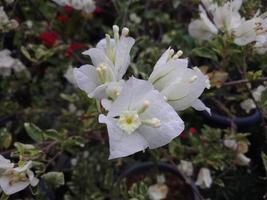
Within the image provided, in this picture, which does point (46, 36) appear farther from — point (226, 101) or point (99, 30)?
point (226, 101)

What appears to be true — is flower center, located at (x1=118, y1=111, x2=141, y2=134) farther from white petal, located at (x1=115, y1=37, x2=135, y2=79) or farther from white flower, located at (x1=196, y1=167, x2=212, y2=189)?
white flower, located at (x1=196, y1=167, x2=212, y2=189)

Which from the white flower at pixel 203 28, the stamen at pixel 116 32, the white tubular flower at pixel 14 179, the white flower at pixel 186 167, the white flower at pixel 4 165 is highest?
the stamen at pixel 116 32

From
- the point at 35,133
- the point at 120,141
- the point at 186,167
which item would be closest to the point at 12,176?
the point at 35,133

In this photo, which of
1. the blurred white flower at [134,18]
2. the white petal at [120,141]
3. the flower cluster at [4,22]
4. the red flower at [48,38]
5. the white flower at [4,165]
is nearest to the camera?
the white petal at [120,141]

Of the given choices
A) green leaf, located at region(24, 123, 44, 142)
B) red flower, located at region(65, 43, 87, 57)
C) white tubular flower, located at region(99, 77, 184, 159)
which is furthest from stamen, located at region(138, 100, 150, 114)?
red flower, located at region(65, 43, 87, 57)

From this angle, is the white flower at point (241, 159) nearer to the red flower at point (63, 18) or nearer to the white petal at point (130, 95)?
the white petal at point (130, 95)

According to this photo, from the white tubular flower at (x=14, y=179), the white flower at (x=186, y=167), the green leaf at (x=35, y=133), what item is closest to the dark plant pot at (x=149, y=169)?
the white flower at (x=186, y=167)

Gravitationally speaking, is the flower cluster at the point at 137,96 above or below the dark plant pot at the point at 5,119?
above
